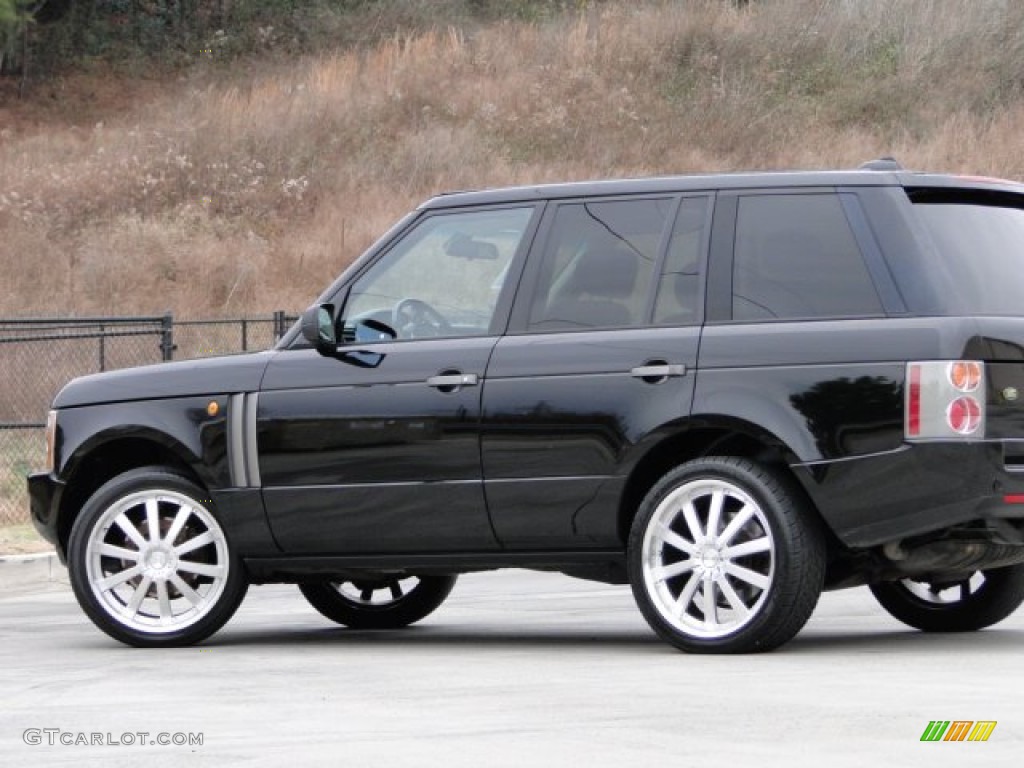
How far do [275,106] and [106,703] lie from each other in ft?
124

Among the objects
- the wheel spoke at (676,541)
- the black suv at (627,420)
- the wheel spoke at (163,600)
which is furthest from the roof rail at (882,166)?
the wheel spoke at (163,600)

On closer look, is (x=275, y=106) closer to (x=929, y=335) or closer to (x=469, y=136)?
(x=469, y=136)

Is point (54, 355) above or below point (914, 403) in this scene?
below

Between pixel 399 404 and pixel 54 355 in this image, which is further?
pixel 54 355

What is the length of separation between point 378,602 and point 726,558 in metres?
2.80

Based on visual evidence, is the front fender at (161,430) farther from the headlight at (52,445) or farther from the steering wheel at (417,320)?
the steering wheel at (417,320)

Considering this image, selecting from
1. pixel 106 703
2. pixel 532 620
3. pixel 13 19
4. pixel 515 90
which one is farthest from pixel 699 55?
pixel 106 703

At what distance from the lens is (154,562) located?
10227 millimetres

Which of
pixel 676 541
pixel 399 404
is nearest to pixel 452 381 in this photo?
pixel 399 404

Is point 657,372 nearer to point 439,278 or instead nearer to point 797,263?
point 797,263

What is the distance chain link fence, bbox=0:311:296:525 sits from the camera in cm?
2031

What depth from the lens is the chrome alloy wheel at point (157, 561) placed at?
401 inches

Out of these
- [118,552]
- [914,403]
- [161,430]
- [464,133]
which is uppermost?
[464,133]

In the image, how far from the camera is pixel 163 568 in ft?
33.5
